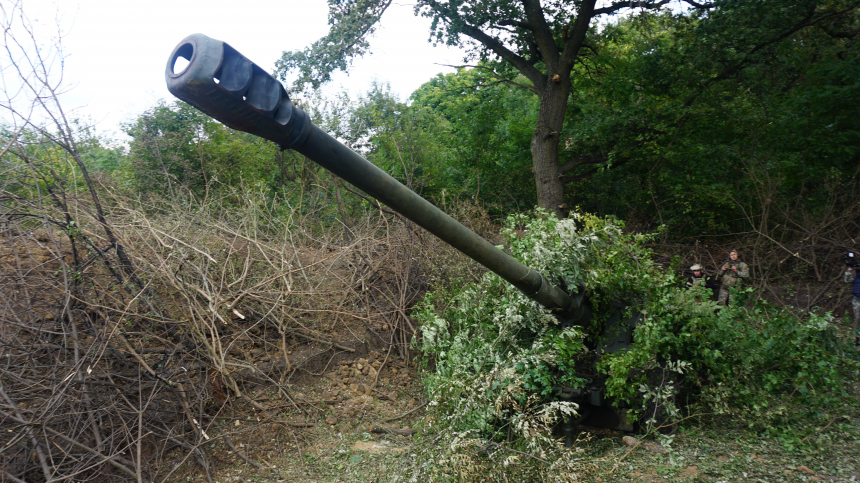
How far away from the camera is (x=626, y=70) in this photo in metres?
14.3

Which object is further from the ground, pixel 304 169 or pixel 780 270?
pixel 304 169

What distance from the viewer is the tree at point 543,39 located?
12.1m

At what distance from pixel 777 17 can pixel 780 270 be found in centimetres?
559

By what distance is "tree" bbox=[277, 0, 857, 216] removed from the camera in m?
12.1

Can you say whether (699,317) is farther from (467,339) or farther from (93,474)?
(93,474)

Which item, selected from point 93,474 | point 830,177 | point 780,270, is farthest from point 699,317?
point 830,177

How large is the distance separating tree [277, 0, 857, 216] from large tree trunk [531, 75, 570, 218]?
2 centimetres

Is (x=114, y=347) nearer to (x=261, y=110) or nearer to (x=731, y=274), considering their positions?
(x=261, y=110)

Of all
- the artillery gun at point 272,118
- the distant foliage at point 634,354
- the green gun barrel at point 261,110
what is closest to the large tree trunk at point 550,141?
the distant foliage at point 634,354

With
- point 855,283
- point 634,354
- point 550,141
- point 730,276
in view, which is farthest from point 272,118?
point 550,141

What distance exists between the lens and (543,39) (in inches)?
519

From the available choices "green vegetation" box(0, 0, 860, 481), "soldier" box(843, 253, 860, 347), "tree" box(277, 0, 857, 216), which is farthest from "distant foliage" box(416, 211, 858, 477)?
"tree" box(277, 0, 857, 216)

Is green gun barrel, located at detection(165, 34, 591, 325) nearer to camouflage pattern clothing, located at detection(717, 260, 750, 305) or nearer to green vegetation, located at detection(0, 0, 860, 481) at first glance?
green vegetation, located at detection(0, 0, 860, 481)

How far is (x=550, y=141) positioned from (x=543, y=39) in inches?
100
